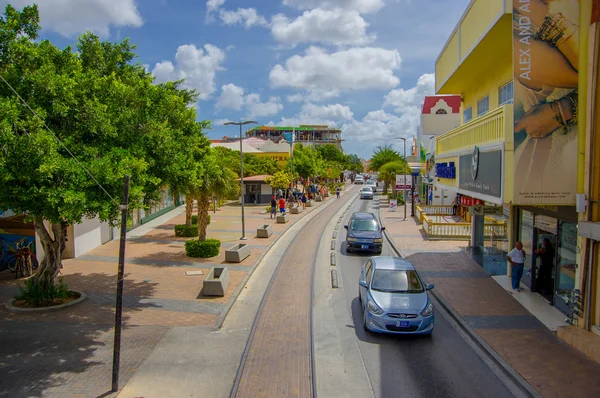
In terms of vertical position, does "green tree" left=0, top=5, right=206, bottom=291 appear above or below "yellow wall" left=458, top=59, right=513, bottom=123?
below

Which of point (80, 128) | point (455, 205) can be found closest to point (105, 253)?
point (80, 128)

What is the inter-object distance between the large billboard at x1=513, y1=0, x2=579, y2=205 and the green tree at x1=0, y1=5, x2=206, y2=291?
28.3ft

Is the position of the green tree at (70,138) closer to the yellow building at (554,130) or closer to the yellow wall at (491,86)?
the yellow building at (554,130)

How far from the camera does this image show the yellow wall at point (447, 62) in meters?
17.3

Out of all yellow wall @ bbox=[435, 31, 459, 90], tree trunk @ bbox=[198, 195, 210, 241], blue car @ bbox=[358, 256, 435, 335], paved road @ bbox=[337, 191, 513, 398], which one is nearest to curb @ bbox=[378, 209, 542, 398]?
paved road @ bbox=[337, 191, 513, 398]

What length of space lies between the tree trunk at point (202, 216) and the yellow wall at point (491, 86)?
12.4 m

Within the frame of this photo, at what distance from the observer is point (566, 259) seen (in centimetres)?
1252

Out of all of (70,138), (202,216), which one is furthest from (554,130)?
(202,216)

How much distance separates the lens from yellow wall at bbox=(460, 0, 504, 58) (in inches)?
479

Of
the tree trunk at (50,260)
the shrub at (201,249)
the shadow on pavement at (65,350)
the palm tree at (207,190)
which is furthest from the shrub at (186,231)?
the tree trunk at (50,260)

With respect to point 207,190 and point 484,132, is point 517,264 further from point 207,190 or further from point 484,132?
point 207,190

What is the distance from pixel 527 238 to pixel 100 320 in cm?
1293

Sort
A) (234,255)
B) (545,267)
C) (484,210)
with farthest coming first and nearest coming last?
(234,255), (484,210), (545,267)

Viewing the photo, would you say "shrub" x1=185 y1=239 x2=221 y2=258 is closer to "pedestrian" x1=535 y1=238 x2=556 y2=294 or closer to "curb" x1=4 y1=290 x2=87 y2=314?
"curb" x1=4 y1=290 x2=87 y2=314
